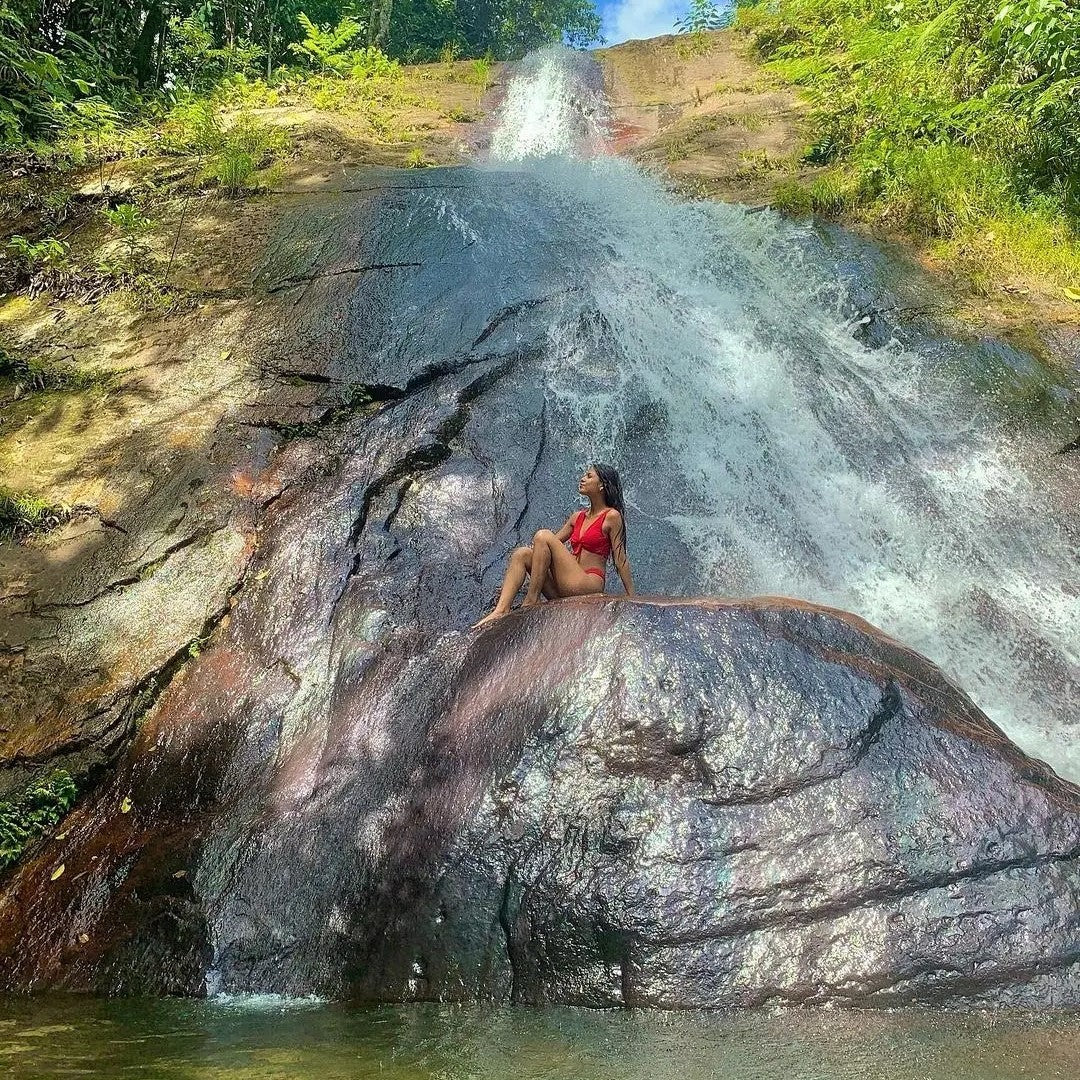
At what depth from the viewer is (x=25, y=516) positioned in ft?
22.2

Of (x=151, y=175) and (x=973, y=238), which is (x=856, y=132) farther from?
(x=151, y=175)

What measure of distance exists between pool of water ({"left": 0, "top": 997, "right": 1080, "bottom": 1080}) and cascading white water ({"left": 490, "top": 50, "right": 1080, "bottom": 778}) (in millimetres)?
3734

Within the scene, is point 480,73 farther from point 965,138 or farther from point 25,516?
point 25,516

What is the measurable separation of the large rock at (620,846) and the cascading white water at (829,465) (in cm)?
241

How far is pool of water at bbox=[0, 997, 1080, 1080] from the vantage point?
7.97ft

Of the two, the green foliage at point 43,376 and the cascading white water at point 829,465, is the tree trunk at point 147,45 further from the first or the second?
the cascading white water at point 829,465

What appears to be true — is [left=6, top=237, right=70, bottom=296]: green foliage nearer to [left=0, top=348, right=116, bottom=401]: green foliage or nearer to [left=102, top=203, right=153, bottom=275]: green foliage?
[left=102, top=203, right=153, bottom=275]: green foliage

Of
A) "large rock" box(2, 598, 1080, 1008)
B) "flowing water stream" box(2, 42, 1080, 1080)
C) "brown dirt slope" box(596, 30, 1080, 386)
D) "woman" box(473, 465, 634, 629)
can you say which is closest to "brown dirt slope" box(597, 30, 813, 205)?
"brown dirt slope" box(596, 30, 1080, 386)

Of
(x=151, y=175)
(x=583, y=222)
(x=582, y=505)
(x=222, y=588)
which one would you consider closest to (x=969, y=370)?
(x=582, y=505)

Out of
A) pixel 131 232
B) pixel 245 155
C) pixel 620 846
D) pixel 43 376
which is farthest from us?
pixel 245 155

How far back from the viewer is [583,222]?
35.6 feet

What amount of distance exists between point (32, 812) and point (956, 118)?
12.1 m

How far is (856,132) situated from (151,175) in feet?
30.5

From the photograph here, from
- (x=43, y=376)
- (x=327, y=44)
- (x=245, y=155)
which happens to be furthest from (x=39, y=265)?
(x=327, y=44)
